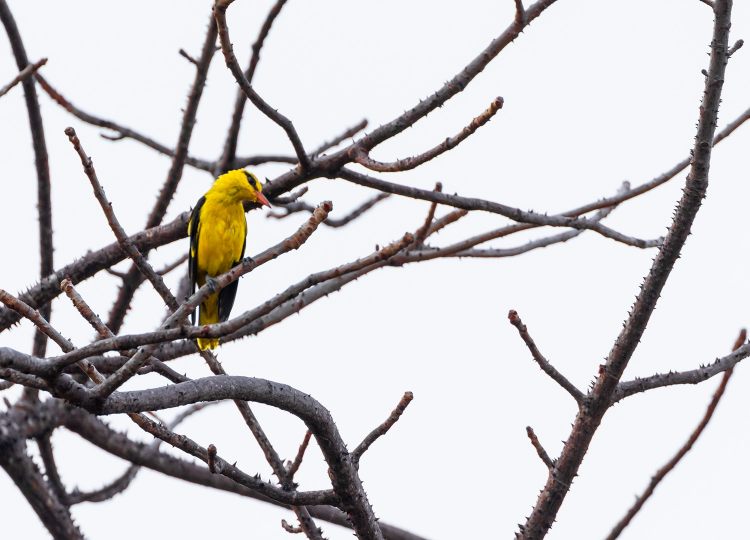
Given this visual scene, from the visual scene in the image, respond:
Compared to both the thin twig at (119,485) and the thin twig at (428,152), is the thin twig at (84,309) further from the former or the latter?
the thin twig at (119,485)

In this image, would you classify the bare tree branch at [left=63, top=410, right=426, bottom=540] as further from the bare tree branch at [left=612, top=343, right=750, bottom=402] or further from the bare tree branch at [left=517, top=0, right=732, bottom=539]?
the bare tree branch at [left=612, top=343, right=750, bottom=402]

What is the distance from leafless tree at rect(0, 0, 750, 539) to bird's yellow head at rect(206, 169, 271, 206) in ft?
1.47

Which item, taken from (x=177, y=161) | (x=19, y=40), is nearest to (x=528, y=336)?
(x=177, y=161)

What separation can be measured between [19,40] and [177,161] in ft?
3.10

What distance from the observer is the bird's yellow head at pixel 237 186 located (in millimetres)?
6296

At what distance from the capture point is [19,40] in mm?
4840

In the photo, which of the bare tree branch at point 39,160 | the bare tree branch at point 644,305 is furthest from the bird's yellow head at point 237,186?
the bare tree branch at point 644,305

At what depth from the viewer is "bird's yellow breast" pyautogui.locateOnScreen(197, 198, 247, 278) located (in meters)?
6.43

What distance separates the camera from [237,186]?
6398 mm

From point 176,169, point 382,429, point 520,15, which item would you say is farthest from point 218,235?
point 382,429

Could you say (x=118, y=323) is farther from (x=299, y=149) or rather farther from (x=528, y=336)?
(x=528, y=336)

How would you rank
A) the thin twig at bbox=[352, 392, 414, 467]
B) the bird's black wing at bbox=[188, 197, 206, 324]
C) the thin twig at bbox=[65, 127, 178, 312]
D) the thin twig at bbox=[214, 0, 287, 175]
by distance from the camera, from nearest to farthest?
1. the thin twig at bbox=[65, 127, 178, 312]
2. the thin twig at bbox=[352, 392, 414, 467]
3. the thin twig at bbox=[214, 0, 287, 175]
4. the bird's black wing at bbox=[188, 197, 206, 324]

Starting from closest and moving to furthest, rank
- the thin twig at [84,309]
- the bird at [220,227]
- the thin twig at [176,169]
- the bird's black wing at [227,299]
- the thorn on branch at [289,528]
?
the thin twig at [84,309] → the thorn on branch at [289,528] → the thin twig at [176,169] → the bird at [220,227] → the bird's black wing at [227,299]

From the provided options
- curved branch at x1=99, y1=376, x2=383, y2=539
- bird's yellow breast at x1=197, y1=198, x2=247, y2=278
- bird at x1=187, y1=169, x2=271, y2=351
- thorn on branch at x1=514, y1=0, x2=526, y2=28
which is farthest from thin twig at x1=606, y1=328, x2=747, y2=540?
bird's yellow breast at x1=197, y1=198, x2=247, y2=278
